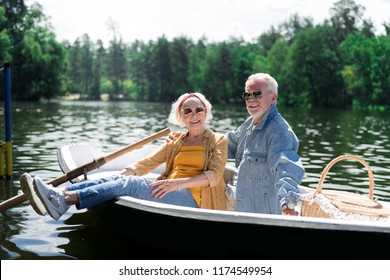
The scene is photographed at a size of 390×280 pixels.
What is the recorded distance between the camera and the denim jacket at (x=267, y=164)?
376cm

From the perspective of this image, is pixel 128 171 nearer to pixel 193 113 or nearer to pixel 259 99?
pixel 193 113

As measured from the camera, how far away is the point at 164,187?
427cm

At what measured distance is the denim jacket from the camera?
12.3 ft

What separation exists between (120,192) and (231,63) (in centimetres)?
6629

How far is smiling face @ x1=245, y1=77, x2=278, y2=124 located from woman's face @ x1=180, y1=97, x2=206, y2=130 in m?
0.48

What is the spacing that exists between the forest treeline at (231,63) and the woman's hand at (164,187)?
135 feet

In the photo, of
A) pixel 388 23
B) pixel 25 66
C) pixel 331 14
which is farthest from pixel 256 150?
pixel 331 14

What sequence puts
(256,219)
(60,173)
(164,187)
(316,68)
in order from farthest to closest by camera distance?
(316,68) < (60,173) < (164,187) < (256,219)

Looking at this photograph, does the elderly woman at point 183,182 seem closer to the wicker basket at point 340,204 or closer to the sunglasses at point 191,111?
the sunglasses at point 191,111

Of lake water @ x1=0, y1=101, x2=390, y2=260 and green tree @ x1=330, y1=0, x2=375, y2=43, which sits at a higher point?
green tree @ x1=330, y1=0, x2=375, y2=43

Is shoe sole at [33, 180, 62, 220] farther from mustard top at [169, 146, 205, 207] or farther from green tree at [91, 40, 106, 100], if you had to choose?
green tree at [91, 40, 106, 100]

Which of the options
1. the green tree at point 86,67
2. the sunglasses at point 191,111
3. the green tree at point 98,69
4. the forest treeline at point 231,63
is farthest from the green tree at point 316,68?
the sunglasses at point 191,111

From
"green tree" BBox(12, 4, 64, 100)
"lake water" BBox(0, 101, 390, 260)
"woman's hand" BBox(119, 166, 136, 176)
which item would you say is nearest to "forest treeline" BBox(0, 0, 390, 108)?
"green tree" BBox(12, 4, 64, 100)

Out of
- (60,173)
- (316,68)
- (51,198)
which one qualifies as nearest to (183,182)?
(51,198)
